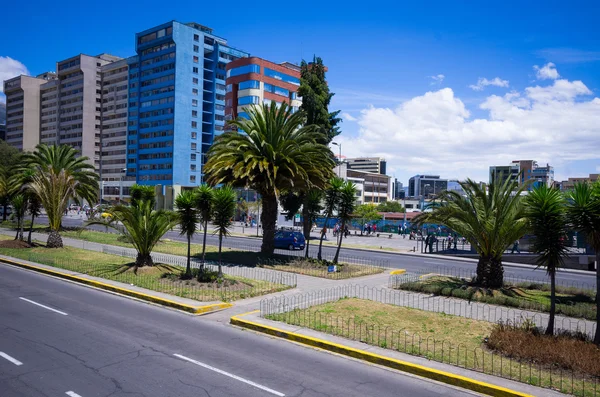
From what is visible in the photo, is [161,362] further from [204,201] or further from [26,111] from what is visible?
[26,111]

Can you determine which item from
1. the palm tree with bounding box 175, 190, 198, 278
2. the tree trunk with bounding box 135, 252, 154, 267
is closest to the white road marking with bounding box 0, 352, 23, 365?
the palm tree with bounding box 175, 190, 198, 278

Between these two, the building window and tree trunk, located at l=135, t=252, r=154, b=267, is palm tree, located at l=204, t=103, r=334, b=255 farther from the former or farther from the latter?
the building window

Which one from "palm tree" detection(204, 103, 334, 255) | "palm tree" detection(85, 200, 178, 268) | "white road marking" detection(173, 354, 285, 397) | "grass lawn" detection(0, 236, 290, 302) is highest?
"palm tree" detection(204, 103, 334, 255)

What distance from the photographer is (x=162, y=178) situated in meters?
94.6

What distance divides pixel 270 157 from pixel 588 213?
16.8 meters

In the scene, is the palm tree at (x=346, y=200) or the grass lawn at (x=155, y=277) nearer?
the grass lawn at (x=155, y=277)

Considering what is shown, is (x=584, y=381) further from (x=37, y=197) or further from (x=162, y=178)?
(x=162, y=178)

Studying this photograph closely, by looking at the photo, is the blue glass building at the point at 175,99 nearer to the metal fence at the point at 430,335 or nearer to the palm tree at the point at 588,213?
the metal fence at the point at 430,335

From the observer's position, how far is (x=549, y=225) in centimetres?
1060

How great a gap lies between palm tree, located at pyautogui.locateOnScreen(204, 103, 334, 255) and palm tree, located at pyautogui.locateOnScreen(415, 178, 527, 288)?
8035mm

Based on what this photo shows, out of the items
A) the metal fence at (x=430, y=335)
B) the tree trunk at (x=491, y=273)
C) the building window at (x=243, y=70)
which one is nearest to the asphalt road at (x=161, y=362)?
the metal fence at (x=430, y=335)

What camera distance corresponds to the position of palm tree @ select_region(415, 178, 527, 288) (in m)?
17.7

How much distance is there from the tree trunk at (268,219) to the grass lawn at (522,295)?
969cm

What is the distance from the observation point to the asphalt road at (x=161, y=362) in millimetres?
7906
